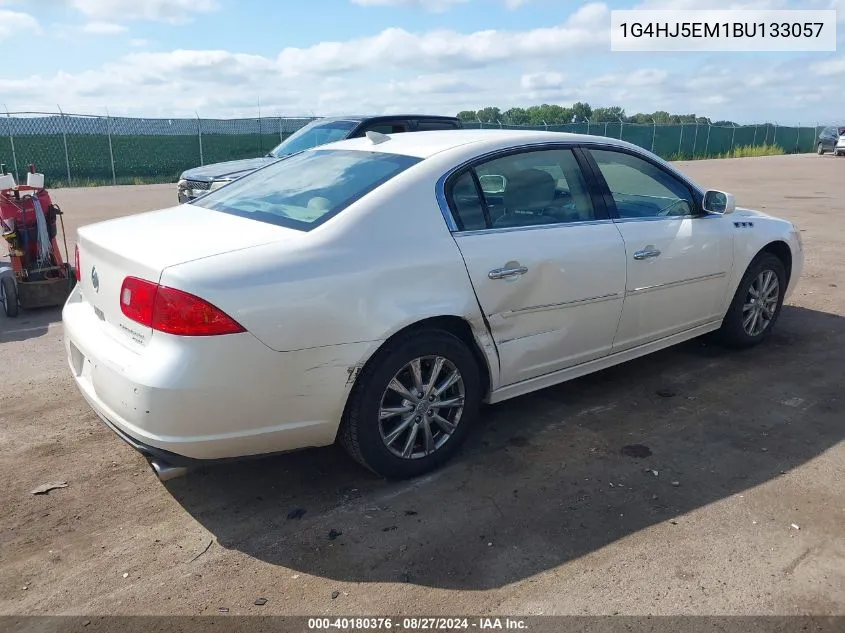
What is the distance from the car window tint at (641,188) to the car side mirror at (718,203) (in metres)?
0.10

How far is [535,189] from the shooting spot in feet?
13.4

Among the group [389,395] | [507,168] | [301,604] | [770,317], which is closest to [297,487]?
[389,395]

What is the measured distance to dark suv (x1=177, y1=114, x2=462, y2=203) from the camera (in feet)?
31.6

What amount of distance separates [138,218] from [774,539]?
3.47 metres

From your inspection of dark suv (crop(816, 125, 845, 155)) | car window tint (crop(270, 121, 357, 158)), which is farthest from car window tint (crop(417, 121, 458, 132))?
dark suv (crop(816, 125, 845, 155))

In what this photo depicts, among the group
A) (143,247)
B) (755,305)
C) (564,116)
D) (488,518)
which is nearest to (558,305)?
(488,518)

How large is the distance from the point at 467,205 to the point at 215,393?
159 cm

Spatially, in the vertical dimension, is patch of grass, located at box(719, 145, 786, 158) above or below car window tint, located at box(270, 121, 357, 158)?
below

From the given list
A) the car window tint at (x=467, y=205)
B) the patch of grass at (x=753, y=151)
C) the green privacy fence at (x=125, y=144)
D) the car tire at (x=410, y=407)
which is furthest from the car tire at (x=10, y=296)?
the patch of grass at (x=753, y=151)

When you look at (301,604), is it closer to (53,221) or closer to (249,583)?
(249,583)

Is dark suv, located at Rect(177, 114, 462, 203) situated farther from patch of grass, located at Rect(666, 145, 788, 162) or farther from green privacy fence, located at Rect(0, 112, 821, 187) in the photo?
patch of grass, located at Rect(666, 145, 788, 162)

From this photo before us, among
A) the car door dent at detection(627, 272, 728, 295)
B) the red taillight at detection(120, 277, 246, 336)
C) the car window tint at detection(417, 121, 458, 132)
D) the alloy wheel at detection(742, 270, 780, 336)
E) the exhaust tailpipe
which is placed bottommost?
the exhaust tailpipe

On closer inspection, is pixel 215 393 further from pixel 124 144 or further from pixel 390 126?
pixel 124 144

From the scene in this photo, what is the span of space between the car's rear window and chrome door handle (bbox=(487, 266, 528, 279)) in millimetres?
690
